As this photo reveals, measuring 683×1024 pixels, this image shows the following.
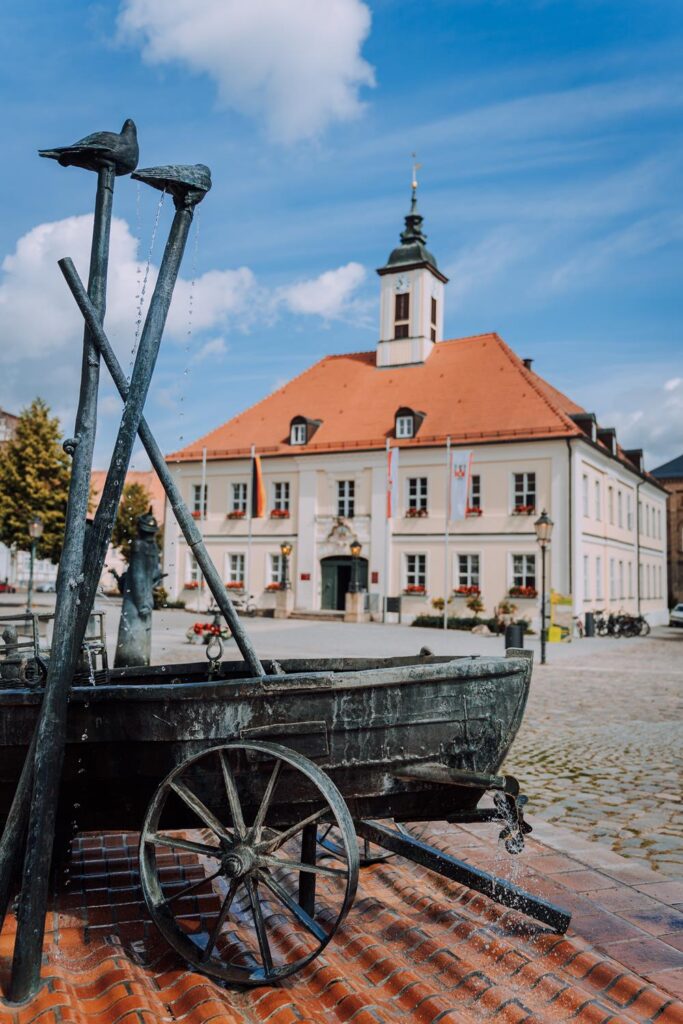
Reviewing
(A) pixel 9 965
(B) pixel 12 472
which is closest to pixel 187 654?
(A) pixel 9 965

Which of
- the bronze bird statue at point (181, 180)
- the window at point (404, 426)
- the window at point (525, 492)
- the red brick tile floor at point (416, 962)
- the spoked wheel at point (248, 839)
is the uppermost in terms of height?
the window at point (404, 426)

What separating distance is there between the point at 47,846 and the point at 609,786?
15.7 feet

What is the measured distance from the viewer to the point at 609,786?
6824mm

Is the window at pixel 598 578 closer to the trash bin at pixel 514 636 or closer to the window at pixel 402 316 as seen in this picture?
the window at pixel 402 316

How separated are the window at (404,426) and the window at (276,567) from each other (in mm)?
6884

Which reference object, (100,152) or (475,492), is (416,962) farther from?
(475,492)

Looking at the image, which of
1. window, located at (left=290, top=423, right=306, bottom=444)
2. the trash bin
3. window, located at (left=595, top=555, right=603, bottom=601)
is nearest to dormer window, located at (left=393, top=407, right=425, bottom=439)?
window, located at (left=290, top=423, right=306, bottom=444)

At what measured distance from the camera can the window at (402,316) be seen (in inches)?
1501

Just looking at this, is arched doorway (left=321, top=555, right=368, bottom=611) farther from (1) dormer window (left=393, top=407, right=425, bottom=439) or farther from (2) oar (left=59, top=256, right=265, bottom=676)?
(2) oar (left=59, top=256, right=265, bottom=676)

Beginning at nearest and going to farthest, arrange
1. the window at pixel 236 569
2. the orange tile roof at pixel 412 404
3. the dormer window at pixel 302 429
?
1. the orange tile roof at pixel 412 404
2. the dormer window at pixel 302 429
3. the window at pixel 236 569

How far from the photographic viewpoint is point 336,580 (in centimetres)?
3450

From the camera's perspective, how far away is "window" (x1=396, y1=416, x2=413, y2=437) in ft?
111

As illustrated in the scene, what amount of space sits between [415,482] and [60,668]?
30669 millimetres

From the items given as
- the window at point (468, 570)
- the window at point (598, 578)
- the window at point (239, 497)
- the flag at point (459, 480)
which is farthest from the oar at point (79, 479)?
the window at point (239, 497)
